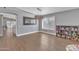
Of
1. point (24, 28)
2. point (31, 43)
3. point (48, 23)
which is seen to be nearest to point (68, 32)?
point (48, 23)

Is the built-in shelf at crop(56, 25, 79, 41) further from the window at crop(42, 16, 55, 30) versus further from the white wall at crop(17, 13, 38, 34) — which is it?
the white wall at crop(17, 13, 38, 34)

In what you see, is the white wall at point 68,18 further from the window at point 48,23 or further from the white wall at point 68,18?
the window at point 48,23

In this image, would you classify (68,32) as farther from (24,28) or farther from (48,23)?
(24,28)

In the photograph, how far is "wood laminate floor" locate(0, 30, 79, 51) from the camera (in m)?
2.11

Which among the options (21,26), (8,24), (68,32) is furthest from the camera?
(21,26)

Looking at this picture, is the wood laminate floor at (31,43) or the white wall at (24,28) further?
the white wall at (24,28)

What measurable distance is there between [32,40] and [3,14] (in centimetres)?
92

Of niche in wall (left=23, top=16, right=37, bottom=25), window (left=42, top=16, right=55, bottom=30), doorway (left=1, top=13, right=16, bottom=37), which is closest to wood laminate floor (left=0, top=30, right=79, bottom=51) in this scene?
doorway (left=1, top=13, right=16, bottom=37)

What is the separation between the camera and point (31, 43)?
7.71 feet

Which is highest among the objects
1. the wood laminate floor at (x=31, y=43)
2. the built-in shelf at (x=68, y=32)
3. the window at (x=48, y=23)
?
the window at (x=48, y=23)

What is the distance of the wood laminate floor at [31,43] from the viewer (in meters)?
2.11

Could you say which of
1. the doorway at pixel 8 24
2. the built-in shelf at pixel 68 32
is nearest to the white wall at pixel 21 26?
the doorway at pixel 8 24
